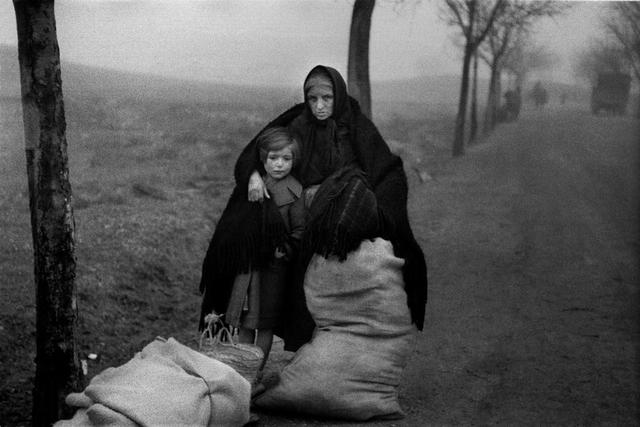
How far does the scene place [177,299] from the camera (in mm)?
8117

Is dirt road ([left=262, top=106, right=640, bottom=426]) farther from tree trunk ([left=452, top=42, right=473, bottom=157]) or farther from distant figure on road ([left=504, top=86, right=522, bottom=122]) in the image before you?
distant figure on road ([left=504, top=86, right=522, bottom=122])

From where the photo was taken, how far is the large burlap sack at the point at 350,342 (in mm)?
4637

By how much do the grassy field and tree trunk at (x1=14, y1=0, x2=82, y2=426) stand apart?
0.75m

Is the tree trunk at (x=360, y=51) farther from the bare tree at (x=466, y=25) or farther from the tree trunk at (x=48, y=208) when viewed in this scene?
the bare tree at (x=466, y=25)

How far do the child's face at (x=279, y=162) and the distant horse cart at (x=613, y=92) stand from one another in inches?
1614

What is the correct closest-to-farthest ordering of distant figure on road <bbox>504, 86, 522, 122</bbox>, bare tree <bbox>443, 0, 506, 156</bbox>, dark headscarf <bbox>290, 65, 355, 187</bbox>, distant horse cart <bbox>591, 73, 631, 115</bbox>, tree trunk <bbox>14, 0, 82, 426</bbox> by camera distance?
1. tree trunk <bbox>14, 0, 82, 426</bbox>
2. dark headscarf <bbox>290, 65, 355, 187</bbox>
3. bare tree <bbox>443, 0, 506, 156</bbox>
4. distant horse cart <bbox>591, 73, 631, 115</bbox>
5. distant figure on road <bbox>504, 86, 522, 122</bbox>

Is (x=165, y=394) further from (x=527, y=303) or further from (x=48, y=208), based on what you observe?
(x=527, y=303)

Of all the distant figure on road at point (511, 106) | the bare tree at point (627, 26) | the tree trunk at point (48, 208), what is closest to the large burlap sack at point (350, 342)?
the tree trunk at point (48, 208)

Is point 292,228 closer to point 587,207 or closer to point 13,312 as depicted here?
point 13,312

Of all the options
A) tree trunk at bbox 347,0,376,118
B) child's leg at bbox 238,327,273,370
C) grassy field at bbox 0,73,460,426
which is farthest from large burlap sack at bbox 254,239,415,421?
tree trunk at bbox 347,0,376,118

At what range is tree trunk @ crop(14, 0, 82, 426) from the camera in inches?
168

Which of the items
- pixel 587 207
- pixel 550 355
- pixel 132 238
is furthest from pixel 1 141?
pixel 587 207

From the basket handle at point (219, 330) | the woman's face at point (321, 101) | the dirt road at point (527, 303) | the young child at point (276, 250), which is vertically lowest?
the dirt road at point (527, 303)

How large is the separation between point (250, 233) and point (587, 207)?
11406mm
